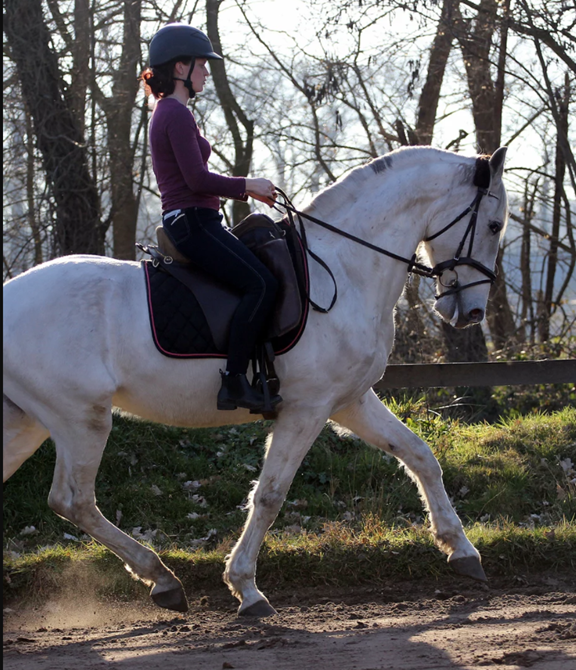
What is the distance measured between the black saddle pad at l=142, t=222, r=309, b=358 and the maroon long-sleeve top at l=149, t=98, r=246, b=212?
44 cm

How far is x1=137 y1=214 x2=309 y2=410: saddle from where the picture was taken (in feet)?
14.3

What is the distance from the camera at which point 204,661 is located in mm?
3609

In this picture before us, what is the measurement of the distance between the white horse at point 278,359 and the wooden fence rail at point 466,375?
8.48 feet

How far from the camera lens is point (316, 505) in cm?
665

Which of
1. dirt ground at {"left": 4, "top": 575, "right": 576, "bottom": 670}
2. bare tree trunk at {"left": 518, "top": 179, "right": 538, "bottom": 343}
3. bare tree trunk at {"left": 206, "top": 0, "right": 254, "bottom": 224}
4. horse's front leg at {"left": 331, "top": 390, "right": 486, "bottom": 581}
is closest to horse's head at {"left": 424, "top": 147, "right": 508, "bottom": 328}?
horse's front leg at {"left": 331, "top": 390, "right": 486, "bottom": 581}

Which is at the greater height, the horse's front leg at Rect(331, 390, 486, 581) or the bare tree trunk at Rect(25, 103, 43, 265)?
the bare tree trunk at Rect(25, 103, 43, 265)

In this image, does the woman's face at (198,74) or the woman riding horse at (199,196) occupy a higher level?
the woman's face at (198,74)

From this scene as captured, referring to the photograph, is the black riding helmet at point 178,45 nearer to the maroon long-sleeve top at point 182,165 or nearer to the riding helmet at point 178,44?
the riding helmet at point 178,44

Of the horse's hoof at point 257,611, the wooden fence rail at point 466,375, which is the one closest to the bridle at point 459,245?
the horse's hoof at point 257,611

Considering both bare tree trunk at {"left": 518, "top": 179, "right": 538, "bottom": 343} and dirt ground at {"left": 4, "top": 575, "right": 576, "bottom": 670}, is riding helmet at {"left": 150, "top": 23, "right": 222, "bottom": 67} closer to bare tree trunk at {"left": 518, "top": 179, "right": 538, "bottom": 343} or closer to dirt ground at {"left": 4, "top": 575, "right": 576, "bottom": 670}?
dirt ground at {"left": 4, "top": 575, "right": 576, "bottom": 670}

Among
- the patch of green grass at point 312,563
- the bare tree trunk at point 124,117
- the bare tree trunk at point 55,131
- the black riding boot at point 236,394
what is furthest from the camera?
the bare tree trunk at point 124,117

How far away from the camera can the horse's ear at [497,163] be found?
15.6ft

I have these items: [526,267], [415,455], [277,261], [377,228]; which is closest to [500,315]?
[526,267]

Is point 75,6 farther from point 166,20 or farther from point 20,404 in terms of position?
point 20,404
